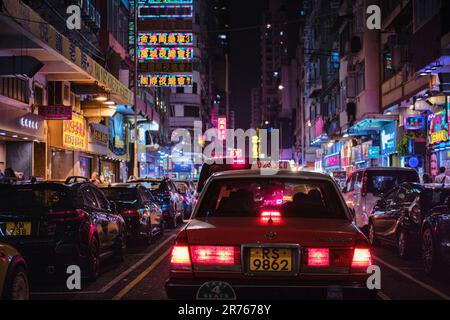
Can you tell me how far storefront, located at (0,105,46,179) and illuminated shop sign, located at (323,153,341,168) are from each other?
3144 centimetres

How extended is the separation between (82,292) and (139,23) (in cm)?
3182

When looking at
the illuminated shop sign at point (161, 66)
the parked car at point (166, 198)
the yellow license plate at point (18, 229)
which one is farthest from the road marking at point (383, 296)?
the illuminated shop sign at point (161, 66)

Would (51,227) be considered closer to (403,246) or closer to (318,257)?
(318,257)

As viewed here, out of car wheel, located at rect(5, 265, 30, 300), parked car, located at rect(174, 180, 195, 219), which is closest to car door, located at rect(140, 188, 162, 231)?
parked car, located at rect(174, 180, 195, 219)

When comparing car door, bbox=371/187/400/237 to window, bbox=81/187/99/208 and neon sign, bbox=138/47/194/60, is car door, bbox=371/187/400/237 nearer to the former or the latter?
window, bbox=81/187/99/208

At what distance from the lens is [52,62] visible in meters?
21.8

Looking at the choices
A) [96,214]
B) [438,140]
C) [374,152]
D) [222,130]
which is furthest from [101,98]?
[222,130]

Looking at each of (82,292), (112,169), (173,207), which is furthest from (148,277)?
(112,169)

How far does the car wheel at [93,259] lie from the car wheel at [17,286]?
2548 mm

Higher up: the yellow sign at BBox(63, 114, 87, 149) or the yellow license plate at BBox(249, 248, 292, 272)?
the yellow sign at BBox(63, 114, 87, 149)

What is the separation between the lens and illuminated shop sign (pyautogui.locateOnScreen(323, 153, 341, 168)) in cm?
5229

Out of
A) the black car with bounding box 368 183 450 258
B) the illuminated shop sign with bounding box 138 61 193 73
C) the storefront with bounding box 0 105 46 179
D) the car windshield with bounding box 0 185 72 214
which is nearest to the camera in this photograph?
the car windshield with bounding box 0 185 72 214

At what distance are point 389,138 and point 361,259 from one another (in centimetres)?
2943
